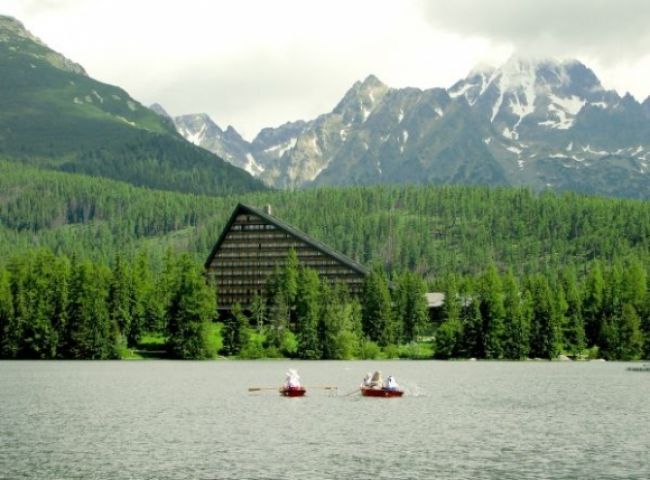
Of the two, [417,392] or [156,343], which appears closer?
[417,392]

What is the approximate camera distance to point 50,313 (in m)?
182

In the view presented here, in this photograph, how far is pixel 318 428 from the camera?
8219 cm

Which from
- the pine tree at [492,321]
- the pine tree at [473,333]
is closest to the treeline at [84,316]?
the pine tree at [473,333]

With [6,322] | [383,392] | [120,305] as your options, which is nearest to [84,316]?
[120,305]

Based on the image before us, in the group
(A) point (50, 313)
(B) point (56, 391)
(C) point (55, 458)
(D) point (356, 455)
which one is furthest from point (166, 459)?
Answer: (A) point (50, 313)

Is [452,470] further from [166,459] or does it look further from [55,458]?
[55,458]

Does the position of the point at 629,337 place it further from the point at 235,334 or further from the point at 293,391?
the point at 293,391

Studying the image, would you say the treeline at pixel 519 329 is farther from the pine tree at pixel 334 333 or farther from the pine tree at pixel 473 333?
the pine tree at pixel 334 333

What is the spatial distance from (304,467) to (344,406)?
39.0 metres

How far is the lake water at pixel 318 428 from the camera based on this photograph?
6203 cm

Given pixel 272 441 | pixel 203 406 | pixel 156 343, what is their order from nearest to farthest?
pixel 272 441 → pixel 203 406 → pixel 156 343

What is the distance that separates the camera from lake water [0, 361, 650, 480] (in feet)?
204

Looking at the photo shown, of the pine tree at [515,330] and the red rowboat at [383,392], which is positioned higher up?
the pine tree at [515,330]

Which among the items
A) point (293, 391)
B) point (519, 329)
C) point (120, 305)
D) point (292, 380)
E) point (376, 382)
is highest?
point (120, 305)
